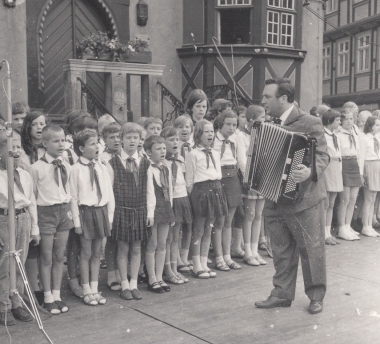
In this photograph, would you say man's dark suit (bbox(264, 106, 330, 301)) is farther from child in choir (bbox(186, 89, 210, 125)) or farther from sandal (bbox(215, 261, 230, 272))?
child in choir (bbox(186, 89, 210, 125))

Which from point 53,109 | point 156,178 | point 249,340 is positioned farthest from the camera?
point 53,109

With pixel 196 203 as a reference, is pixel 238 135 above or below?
above

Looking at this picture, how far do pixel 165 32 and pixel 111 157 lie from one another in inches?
315

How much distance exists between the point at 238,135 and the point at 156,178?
1.62 metres

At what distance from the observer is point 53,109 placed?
11.7 metres

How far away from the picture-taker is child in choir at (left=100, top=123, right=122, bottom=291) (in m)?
5.66

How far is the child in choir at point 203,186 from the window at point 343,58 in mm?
25101

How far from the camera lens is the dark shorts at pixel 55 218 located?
5082 millimetres

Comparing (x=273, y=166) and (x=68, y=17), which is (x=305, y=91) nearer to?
(x=68, y=17)

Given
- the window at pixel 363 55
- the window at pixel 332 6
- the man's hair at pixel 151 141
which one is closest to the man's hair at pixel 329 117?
the man's hair at pixel 151 141

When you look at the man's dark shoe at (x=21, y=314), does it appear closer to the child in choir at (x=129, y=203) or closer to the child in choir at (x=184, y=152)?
the child in choir at (x=129, y=203)

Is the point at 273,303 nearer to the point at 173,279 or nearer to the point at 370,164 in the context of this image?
the point at 173,279

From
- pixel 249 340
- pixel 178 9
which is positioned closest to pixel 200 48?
A: pixel 178 9

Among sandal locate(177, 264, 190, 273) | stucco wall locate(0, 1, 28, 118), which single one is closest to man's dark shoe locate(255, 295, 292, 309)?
sandal locate(177, 264, 190, 273)
